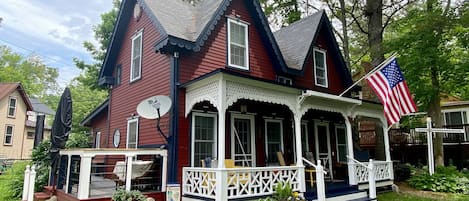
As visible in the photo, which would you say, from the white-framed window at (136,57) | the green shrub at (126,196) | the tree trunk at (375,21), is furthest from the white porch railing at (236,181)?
the tree trunk at (375,21)

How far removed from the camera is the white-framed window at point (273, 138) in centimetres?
1066

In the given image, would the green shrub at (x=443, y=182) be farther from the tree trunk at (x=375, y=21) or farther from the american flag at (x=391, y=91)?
the tree trunk at (x=375, y=21)

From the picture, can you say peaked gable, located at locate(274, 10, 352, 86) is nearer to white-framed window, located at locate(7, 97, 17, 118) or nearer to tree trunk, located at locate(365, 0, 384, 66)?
tree trunk, located at locate(365, 0, 384, 66)

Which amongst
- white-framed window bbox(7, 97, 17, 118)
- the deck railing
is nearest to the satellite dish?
the deck railing

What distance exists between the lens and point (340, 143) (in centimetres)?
1376

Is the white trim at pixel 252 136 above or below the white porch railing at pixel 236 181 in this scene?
above

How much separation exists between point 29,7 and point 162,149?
24.0m

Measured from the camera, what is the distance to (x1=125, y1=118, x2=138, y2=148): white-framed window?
407 inches

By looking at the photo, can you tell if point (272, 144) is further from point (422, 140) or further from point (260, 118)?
point (422, 140)

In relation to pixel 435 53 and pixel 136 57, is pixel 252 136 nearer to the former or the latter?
pixel 136 57

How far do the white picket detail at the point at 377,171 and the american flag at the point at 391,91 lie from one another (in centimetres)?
199

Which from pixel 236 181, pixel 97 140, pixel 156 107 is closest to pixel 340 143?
pixel 236 181

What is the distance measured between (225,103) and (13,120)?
27957 millimetres

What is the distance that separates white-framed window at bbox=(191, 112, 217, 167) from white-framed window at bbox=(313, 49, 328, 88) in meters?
5.46
